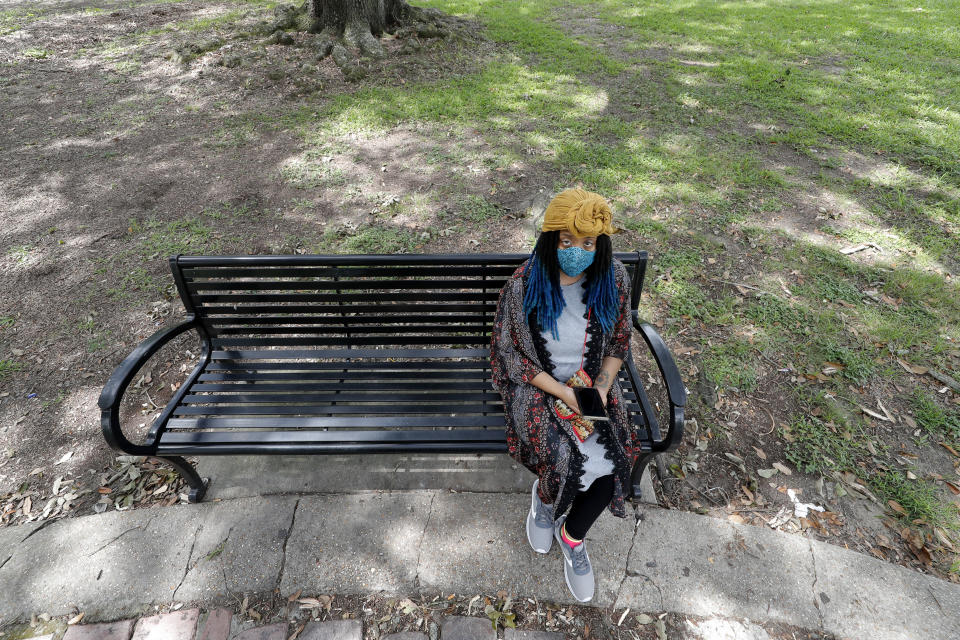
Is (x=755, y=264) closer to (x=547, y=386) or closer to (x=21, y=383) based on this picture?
(x=547, y=386)

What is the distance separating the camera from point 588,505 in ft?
7.02

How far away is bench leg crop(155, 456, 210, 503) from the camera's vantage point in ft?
8.02

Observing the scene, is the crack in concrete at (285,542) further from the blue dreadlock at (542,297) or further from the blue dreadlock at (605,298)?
the blue dreadlock at (605,298)

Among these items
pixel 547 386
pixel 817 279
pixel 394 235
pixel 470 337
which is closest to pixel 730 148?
pixel 817 279

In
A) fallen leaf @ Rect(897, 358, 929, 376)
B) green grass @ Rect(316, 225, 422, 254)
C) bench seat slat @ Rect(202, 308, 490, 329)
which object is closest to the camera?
bench seat slat @ Rect(202, 308, 490, 329)

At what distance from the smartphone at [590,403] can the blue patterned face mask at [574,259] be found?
0.51 m

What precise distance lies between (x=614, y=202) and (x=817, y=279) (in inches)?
73.6

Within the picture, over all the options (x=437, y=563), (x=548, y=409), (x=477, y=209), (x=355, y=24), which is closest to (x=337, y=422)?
(x=437, y=563)

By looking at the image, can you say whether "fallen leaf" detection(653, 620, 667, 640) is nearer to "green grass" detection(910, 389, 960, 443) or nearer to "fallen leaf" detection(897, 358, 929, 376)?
"green grass" detection(910, 389, 960, 443)

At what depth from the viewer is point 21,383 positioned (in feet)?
10.7

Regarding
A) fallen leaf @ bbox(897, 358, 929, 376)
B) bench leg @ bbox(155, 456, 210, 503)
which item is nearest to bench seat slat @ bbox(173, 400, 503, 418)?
bench leg @ bbox(155, 456, 210, 503)

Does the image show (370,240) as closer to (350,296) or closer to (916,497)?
(350,296)

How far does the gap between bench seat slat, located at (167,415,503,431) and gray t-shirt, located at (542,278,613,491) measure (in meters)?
0.51

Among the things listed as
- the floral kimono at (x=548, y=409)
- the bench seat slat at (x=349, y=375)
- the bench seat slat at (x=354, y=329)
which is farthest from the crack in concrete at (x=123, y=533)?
the floral kimono at (x=548, y=409)
